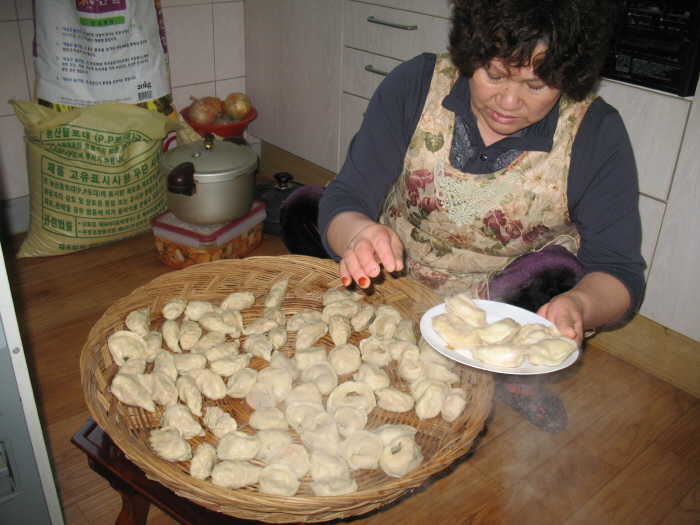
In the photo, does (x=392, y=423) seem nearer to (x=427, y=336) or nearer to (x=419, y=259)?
(x=427, y=336)

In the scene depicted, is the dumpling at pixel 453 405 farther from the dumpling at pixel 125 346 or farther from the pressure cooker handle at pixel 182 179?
the pressure cooker handle at pixel 182 179

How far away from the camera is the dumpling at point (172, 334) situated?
1144 millimetres

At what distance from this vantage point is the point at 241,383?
105cm

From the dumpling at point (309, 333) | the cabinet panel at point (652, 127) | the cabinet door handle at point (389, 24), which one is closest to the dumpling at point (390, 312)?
the dumpling at point (309, 333)

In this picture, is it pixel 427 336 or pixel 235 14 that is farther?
pixel 235 14

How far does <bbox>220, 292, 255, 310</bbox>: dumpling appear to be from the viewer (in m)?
1.24

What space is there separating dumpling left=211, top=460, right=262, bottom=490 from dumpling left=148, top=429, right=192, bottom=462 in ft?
0.17

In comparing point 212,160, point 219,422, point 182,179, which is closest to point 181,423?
point 219,422

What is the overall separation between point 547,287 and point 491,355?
0.41 m

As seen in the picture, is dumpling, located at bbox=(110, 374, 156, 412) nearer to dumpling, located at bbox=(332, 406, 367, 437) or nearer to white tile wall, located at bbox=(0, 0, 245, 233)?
dumpling, located at bbox=(332, 406, 367, 437)

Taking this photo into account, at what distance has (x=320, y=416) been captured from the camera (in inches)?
38.9

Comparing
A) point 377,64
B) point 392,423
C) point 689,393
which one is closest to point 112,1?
point 377,64

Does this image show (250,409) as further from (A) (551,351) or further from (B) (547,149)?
(B) (547,149)

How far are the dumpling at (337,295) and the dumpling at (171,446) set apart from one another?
1.44ft
